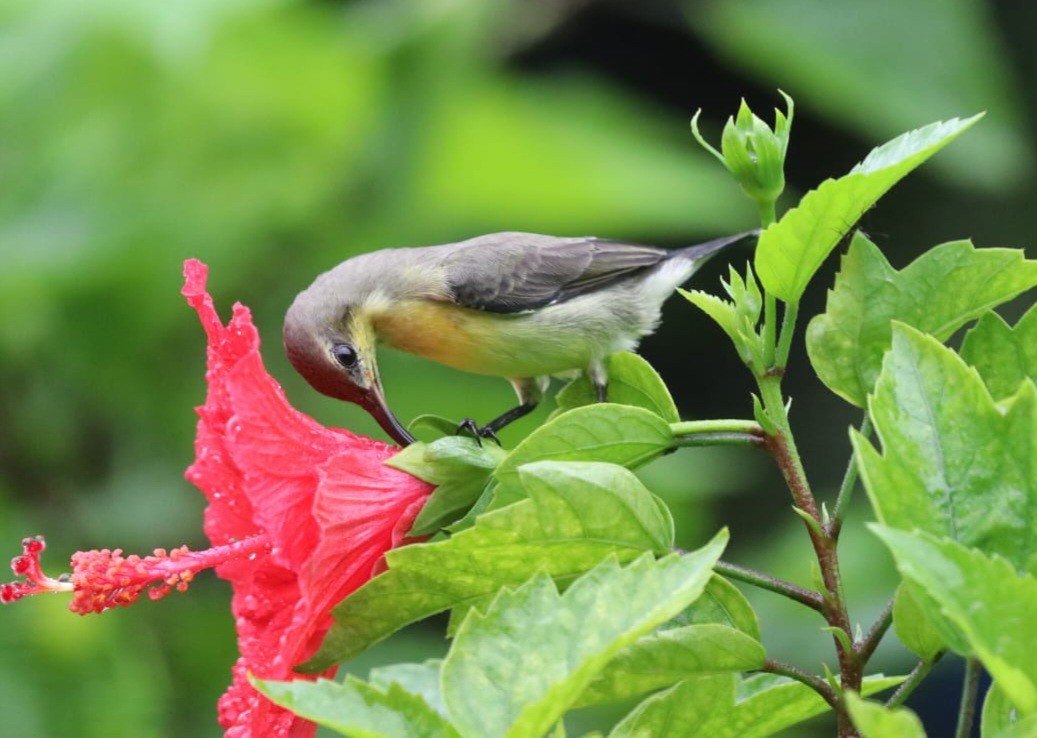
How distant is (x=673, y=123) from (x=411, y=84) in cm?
217

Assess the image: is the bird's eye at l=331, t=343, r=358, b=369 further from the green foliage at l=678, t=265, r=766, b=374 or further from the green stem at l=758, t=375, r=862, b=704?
the green stem at l=758, t=375, r=862, b=704

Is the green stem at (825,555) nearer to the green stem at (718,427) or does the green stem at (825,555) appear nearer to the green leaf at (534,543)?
the green stem at (718,427)

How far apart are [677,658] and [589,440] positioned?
0.22 m

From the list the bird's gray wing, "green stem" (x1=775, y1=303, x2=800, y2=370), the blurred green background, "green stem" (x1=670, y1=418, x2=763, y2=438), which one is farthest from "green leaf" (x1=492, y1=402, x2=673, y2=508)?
the blurred green background

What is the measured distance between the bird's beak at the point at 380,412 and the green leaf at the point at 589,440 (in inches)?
30.5

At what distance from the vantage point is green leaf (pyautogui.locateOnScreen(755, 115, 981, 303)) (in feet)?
4.04

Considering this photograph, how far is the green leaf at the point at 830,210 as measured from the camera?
1232 mm

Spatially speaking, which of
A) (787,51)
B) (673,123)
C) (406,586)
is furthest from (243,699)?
(673,123)

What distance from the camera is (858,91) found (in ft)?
15.6

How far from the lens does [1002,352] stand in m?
1.34

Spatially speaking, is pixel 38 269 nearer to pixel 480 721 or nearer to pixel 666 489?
pixel 666 489

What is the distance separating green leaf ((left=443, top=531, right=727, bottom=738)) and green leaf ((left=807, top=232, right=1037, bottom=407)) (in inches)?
12.9

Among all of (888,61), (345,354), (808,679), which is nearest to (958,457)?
(808,679)

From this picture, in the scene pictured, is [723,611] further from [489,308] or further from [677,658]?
[489,308]
